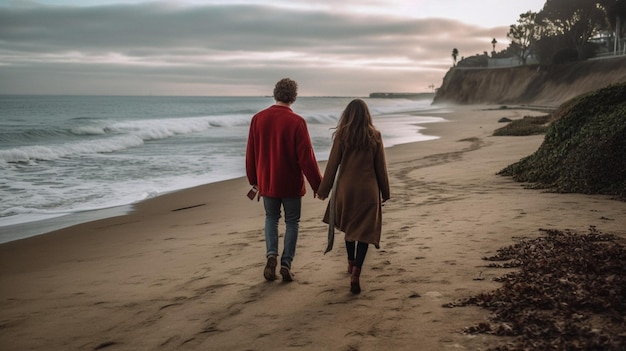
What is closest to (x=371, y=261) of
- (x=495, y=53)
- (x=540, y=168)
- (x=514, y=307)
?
(x=514, y=307)

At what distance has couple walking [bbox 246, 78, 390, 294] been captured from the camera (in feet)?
15.4

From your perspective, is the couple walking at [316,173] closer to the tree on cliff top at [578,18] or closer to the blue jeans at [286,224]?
the blue jeans at [286,224]

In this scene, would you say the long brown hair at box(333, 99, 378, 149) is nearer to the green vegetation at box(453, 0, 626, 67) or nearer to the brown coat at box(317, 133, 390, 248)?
the brown coat at box(317, 133, 390, 248)

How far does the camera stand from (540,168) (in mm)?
9586

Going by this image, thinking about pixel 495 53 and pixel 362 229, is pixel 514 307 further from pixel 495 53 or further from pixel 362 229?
pixel 495 53

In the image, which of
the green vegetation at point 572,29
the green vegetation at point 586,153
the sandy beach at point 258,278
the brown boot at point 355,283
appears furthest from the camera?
the green vegetation at point 572,29

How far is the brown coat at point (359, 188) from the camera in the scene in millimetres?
4684

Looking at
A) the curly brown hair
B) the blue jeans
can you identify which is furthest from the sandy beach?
the curly brown hair

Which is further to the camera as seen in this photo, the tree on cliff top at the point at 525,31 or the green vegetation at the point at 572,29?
the tree on cliff top at the point at 525,31

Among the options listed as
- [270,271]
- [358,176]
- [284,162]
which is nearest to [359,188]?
[358,176]

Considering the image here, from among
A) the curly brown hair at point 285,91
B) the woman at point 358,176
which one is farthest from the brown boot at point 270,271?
the curly brown hair at point 285,91

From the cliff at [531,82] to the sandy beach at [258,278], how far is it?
40.8 meters

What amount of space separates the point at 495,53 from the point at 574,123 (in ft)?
383

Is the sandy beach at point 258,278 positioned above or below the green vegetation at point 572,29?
below
